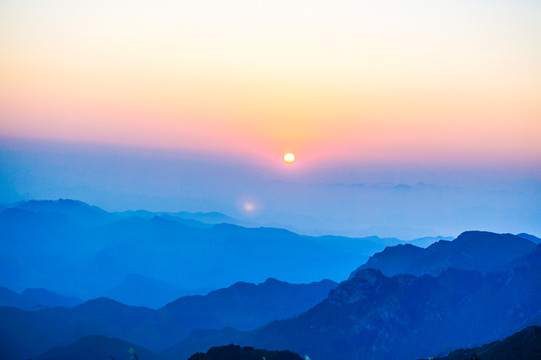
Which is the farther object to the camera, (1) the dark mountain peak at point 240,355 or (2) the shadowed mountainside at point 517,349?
(1) the dark mountain peak at point 240,355

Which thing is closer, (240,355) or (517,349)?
(517,349)

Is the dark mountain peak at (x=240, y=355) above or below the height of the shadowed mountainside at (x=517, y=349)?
above

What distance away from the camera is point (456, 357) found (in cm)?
16300

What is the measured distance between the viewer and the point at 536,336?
153500mm

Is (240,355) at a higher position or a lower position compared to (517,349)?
higher

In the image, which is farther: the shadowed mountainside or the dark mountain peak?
the dark mountain peak

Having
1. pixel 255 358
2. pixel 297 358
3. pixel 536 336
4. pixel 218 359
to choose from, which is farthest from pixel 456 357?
pixel 218 359

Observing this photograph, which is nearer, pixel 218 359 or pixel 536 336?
pixel 536 336

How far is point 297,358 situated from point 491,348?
55.4 meters

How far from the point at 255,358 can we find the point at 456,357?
2313 inches

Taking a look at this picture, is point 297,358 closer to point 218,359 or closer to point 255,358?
point 255,358

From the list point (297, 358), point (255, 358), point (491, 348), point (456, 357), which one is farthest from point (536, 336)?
point (255, 358)

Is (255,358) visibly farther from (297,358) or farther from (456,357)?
(456,357)

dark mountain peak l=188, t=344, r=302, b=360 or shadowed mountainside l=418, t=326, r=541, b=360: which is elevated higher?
dark mountain peak l=188, t=344, r=302, b=360
